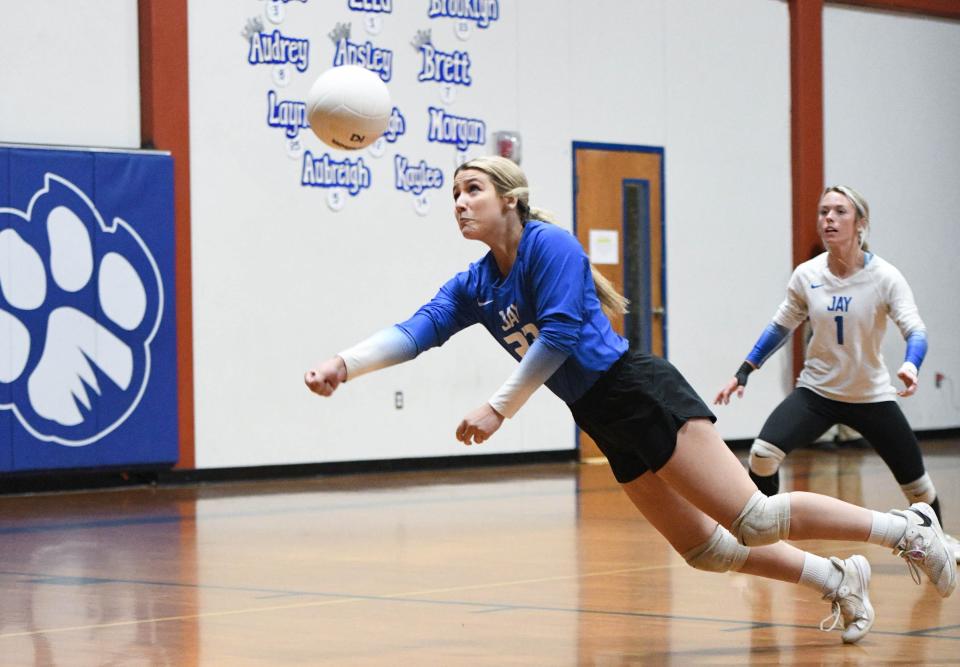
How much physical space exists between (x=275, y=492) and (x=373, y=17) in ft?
14.3

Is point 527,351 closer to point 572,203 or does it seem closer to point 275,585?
point 275,585

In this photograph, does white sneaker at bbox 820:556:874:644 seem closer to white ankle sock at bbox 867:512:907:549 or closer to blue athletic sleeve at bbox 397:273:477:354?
Result: white ankle sock at bbox 867:512:907:549

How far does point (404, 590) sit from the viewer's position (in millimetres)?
6988

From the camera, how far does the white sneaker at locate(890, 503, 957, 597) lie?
544 centimetres

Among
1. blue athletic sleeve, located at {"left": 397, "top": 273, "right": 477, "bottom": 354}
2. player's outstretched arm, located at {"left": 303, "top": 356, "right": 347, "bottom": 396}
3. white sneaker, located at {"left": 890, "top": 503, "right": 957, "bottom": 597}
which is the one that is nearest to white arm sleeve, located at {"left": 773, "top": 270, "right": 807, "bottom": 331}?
white sneaker, located at {"left": 890, "top": 503, "right": 957, "bottom": 597}

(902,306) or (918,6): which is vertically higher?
(918,6)

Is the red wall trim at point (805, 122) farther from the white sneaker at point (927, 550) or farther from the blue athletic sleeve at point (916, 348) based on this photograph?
the white sneaker at point (927, 550)

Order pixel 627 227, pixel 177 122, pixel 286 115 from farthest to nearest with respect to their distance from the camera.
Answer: pixel 627 227 → pixel 286 115 → pixel 177 122

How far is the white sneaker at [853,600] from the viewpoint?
538 cm

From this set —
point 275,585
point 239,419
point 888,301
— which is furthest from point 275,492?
point 888,301

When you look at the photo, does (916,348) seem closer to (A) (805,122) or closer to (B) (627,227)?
(B) (627,227)

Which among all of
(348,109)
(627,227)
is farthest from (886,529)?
(627,227)

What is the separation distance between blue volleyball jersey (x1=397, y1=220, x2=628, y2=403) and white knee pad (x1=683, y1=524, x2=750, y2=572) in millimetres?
711

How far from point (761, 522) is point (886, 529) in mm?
532
